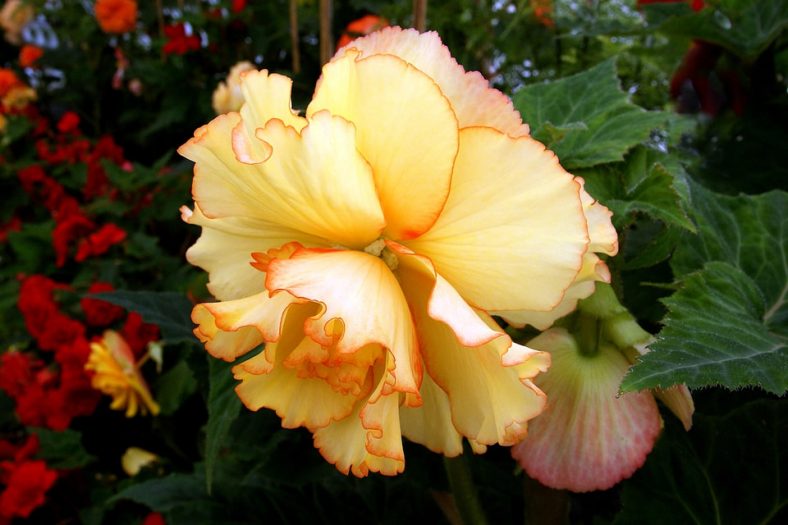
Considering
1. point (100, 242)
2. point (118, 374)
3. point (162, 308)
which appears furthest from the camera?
point (100, 242)

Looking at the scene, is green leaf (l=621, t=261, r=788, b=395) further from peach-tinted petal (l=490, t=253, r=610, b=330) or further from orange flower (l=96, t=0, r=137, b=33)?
orange flower (l=96, t=0, r=137, b=33)

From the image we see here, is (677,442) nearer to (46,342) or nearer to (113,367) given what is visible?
(113,367)

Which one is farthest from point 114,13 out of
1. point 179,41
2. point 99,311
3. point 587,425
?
point 587,425

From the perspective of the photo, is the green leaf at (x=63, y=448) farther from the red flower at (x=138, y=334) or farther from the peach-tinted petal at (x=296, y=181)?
the peach-tinted petal at (x=296, y=181)

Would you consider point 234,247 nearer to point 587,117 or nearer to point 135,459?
point 587,117

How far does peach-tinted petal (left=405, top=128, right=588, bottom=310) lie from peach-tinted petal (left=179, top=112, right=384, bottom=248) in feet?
0.11

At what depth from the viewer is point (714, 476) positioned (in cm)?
40

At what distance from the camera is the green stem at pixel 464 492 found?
37cm

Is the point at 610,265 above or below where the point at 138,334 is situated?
above

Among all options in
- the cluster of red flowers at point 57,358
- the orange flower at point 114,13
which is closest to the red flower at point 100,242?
the cluster of red flowers at point 57,358

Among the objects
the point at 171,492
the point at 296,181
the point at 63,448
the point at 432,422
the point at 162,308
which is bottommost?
the point at 63,448

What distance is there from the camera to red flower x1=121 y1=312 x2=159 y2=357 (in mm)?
932

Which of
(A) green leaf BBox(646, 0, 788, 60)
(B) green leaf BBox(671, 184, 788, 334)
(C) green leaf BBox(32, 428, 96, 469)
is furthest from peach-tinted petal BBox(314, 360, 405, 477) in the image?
(C) green leaf BBox(32, 428, 96, 469)

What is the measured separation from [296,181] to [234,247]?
0.19 feet
